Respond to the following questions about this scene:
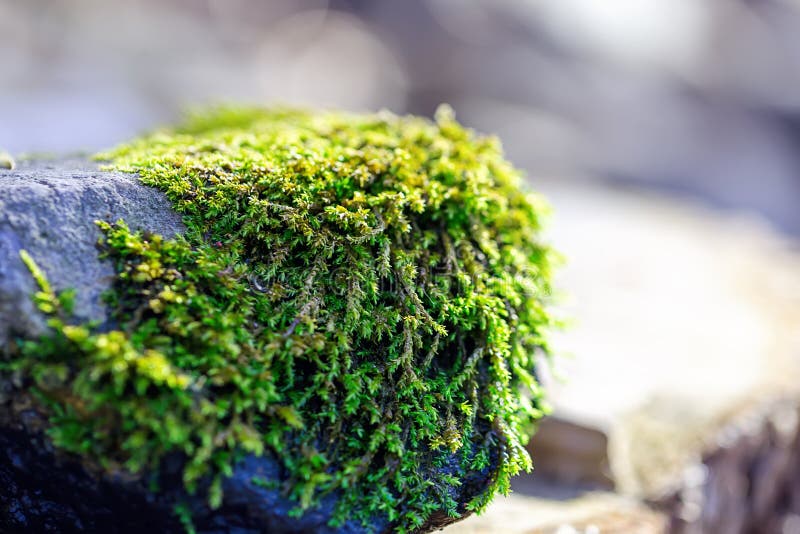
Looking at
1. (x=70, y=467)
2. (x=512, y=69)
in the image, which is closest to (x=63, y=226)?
(x=70, y=467)

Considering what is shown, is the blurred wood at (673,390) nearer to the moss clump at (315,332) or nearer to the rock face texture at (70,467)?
the moss clump at (315,332)

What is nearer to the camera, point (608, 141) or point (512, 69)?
point (608, 141)

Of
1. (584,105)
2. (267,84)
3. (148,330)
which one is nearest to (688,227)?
(584,105)

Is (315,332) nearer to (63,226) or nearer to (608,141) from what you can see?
(63,226)

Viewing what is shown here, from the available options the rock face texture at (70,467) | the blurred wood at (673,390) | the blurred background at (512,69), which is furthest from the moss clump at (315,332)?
the blurred background at (512,69)

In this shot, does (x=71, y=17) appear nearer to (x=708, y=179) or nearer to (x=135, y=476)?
(x=708, y=179)

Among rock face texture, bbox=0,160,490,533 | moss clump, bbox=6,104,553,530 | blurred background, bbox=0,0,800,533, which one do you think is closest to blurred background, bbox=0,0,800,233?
blurred background, bbox=0,0,800,533
